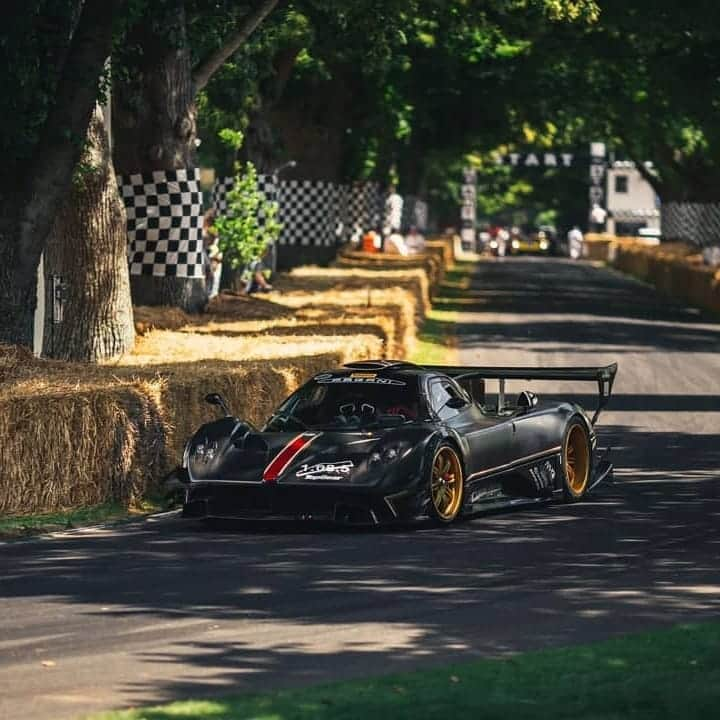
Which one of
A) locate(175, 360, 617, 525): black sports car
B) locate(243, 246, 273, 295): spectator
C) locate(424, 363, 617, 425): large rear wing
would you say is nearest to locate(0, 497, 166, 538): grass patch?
locate(175, 360, 617, 525): black sports car

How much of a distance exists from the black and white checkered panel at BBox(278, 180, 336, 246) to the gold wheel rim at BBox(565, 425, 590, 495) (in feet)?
120

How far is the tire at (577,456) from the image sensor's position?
16.3m

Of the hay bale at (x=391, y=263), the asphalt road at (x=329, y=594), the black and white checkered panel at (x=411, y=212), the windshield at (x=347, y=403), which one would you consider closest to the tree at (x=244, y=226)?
the hay bale at (x=391, y=263)

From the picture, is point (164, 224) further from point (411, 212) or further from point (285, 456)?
point (411, 212)

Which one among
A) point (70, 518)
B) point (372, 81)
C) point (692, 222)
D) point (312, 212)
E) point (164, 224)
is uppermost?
point (372, 81)

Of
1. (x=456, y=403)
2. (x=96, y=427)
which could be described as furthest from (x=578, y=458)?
(x=96, y=427)

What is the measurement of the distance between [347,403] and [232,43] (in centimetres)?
1381

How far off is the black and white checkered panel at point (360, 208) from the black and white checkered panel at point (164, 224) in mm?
37048

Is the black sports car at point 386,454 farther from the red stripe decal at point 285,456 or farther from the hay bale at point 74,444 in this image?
the hay bale at point 74,444

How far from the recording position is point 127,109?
28.3m

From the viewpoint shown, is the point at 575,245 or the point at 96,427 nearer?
the point at 96,427

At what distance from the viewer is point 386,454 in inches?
554

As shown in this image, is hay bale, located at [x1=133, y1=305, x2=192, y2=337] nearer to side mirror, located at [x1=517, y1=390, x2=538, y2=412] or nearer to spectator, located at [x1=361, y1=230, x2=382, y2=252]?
side mirror, located at [x1=517, y1=390, x2=538, y2=412]

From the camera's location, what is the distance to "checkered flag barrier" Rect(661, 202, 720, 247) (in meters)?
68.1
